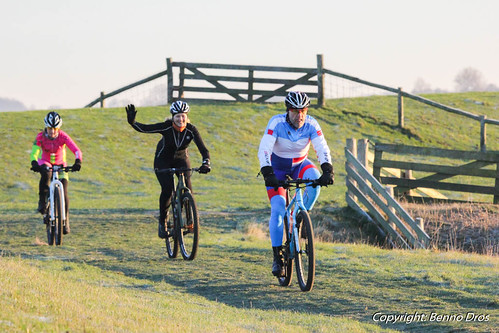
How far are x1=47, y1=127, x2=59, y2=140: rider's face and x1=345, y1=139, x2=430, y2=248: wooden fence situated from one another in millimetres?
6545

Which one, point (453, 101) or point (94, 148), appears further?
point (453, 101)

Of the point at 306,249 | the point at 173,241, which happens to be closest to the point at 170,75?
the point at 173,241

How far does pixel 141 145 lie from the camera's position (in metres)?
29.9

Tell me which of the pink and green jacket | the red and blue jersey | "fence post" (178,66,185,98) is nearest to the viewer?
the red and blue jersey

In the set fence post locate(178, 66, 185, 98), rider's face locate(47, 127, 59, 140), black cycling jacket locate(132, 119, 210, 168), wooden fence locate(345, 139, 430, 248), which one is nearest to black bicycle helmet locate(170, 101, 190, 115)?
black cycling jacket locate(132, 119, 210, 168)

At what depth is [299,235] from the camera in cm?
946

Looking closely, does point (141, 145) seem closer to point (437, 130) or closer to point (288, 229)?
point (437, 130)

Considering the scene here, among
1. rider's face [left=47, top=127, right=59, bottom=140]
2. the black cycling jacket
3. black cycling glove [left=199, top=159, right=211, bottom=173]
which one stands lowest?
black cycling glove [left=199, top=159, right=211, bottom=173]

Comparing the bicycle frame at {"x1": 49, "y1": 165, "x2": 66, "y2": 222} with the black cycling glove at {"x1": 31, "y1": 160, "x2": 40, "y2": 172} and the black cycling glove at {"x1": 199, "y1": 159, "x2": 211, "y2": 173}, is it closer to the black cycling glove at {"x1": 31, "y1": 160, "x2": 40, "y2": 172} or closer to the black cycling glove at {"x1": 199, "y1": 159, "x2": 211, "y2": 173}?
the black cycling glove at {"x1": 31, "y1": 160, "x2": 40, "y2": 172}

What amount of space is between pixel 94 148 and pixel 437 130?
49.9ft

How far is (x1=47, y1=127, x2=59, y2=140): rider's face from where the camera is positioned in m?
13.9

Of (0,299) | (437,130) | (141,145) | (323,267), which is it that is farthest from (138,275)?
(437,130)

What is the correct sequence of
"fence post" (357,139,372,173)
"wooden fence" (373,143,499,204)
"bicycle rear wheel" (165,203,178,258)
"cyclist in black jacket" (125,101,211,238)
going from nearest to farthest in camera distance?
1. "cyclist in black jacket" (125,101,211,238)
2. "bicycle rear wheel" (165,203,178,258)
3. "fence post" (357,139,372,173)
4. "wooden fence" (373,143,499,204)

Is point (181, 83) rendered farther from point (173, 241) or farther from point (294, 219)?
point (294, 219)
